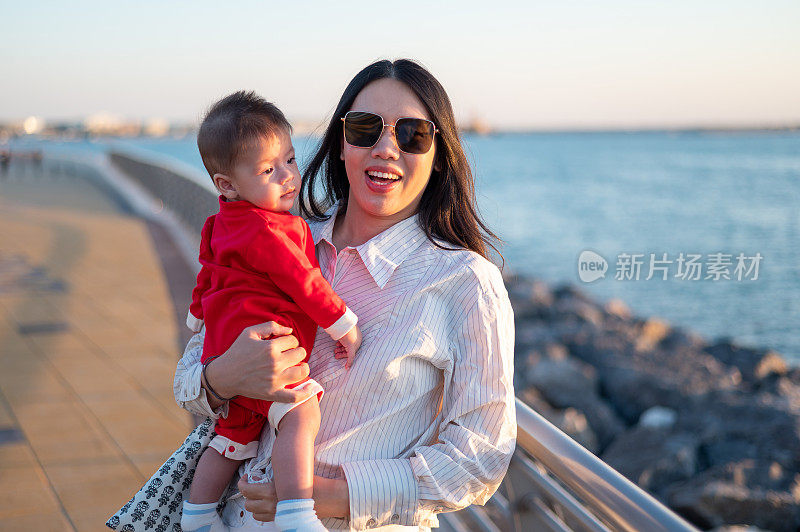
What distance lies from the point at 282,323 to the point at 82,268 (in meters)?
8.37

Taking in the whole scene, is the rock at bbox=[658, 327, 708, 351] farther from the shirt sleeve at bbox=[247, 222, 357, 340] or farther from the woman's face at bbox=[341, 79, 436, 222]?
the shirt sleeve at bbox=[247, 222, 357, 340]

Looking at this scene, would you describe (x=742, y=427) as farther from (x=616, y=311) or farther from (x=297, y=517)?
(x=297, y=517)

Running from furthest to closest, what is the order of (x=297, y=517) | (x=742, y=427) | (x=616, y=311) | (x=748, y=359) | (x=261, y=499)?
1. (x=616, y=311)
2. (x=748, y=359)
3. (x=742, y=427)
4. (x=261, y=499)
5. (x=297, y=517)

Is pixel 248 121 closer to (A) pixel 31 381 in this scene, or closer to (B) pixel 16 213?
(A) pixel 31 381

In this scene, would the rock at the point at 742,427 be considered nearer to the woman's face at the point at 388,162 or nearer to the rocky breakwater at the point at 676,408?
the rocky breakwater at the point at 676,408

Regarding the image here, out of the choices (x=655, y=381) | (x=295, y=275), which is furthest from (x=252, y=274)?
(x=655, y=381)

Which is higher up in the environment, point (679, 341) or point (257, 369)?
point (257, 369)

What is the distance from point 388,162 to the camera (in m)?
1.89

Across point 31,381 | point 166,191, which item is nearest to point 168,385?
point 31,381

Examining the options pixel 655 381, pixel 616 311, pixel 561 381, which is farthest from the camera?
pixel 616 311

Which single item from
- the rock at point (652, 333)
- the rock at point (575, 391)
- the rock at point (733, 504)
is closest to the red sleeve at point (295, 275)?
the rock at point (733, 504)

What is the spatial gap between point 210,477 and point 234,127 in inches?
34.7

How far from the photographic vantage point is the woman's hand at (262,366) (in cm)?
171

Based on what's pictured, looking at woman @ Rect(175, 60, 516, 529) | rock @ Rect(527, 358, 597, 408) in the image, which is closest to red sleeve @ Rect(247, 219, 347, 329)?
woman @ Rect(175, 60, 516, 529)
